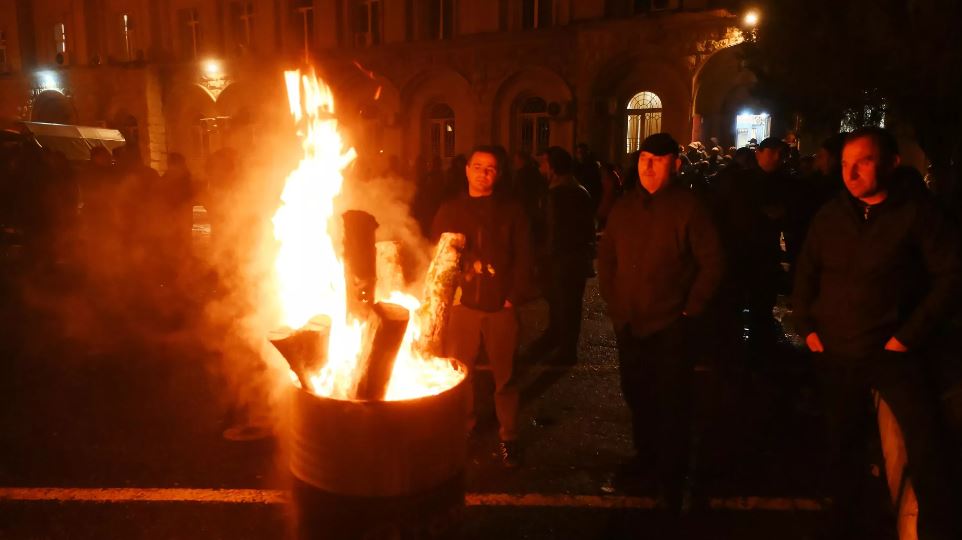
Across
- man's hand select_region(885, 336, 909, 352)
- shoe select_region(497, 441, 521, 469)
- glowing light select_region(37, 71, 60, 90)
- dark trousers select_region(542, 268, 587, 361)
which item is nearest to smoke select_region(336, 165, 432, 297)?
dark trousers select_region(542, 268, 587, 361)

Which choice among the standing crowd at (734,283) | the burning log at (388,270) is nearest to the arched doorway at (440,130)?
the standing crowd at (734,283)

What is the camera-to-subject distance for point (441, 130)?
2428cm

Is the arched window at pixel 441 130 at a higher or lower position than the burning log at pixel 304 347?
higher

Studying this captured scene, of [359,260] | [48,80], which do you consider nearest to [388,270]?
[359,260]

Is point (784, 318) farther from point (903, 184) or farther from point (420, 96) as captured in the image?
point (420, 96)

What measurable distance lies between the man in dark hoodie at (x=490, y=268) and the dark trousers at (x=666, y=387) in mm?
A: 786

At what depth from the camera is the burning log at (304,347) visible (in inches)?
113

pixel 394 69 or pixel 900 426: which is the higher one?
pixel 394 69

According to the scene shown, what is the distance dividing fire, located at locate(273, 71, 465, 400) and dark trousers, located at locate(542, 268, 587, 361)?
310 cm

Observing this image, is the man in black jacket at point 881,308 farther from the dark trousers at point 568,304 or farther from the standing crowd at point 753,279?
the dark trousers at point 568,304

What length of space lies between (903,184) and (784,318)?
6091 mm

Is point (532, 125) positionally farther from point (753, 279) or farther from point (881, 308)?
point (881, 308)

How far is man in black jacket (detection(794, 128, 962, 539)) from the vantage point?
123 inches

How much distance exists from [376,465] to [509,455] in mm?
2194
